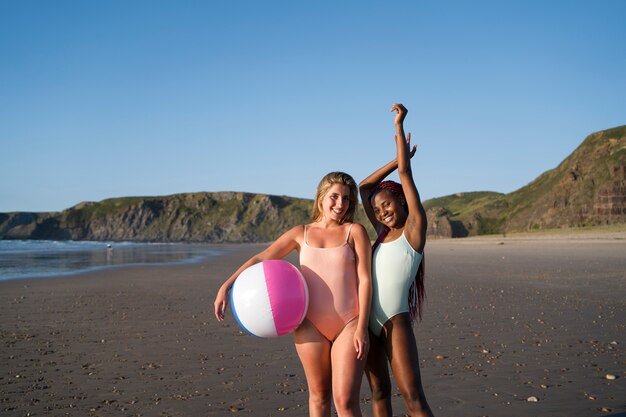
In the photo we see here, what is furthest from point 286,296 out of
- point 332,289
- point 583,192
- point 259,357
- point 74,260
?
point 583,192

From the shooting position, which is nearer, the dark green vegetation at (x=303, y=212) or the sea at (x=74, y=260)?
the sea at (x=74, y=260)

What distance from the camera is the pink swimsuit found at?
367cm

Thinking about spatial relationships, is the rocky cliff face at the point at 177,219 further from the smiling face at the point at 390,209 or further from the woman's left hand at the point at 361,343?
the woman's left hand at the point at 361,343

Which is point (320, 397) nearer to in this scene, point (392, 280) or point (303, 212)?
point (392, 280)

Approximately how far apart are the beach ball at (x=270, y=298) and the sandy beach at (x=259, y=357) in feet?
5.32

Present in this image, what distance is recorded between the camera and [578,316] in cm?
932

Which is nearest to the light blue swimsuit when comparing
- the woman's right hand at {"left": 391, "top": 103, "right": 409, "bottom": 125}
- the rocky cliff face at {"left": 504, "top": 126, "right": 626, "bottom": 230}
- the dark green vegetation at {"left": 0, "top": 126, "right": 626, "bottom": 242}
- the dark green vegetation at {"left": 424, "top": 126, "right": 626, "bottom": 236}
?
the woman's right hand at {"left": 391, "top": 103, "right": 409, "bottom": 125}

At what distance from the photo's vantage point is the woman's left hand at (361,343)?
351 cm

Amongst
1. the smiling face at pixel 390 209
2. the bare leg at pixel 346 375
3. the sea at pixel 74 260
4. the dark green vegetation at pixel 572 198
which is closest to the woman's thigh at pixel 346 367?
the bare leg at pixel 346 375

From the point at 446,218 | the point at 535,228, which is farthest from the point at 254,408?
the point at 446,218

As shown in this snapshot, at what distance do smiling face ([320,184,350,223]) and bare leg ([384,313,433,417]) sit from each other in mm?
809

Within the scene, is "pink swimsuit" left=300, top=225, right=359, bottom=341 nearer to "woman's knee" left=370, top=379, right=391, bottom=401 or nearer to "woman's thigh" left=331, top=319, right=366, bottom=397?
"woman's thigh" left=331, top=319, right=366, bottom=397

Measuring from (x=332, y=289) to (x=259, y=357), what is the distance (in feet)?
12.5

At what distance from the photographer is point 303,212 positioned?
138500 mm
